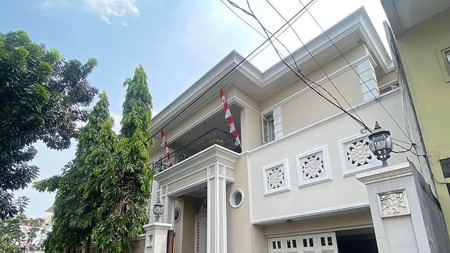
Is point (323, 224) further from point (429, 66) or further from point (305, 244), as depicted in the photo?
point (429, 66)

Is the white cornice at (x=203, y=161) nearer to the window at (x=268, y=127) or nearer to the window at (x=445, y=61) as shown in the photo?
the window at (x=268, y=127)

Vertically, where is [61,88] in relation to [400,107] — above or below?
above

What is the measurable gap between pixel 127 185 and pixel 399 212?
647cm

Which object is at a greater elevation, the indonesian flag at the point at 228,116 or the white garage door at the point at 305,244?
the indonesian flag at the point at 228,116

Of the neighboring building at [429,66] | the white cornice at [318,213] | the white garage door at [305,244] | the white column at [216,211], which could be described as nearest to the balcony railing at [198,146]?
the white column at [216,211]

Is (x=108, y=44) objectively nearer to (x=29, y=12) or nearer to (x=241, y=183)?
(x=29, y=12)

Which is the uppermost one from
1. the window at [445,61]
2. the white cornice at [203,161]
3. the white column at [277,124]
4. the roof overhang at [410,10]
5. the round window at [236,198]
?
the roof overhang at [410,10]

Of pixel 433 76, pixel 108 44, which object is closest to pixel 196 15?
pixel 108 44

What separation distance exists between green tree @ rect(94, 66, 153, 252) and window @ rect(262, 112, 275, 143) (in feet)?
11.2

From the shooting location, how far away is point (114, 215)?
22.1 feet

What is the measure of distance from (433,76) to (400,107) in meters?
0.72

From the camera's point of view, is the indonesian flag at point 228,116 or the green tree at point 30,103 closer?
the green tree at point 30,103

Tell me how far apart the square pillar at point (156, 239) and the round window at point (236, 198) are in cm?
177

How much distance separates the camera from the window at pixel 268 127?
802 cm
